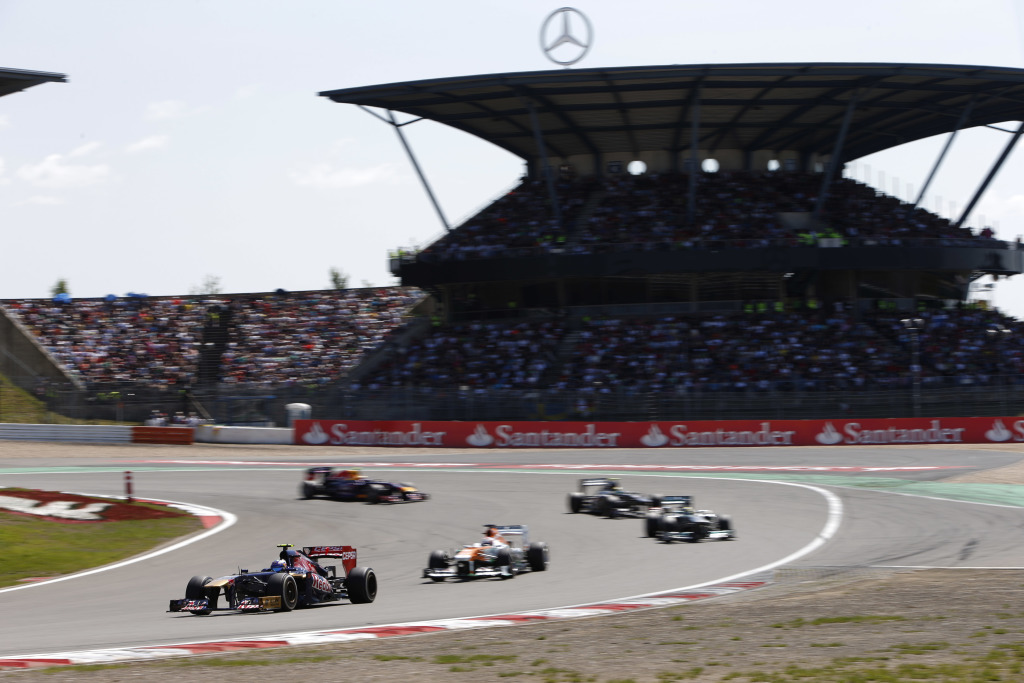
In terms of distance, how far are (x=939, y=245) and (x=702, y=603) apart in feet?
132

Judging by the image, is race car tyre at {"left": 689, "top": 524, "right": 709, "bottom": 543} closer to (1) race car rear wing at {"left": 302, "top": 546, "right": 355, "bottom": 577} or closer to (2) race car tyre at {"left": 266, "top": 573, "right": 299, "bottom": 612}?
(1) race car rear wing at {"left": 302, "top": 546, "right": 355, "bottom": 577}

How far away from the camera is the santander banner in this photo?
38.6m

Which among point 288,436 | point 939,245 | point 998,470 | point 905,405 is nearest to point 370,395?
point 288,436

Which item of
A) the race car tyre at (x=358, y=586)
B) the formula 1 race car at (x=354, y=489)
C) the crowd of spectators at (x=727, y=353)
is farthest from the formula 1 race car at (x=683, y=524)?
the crowd of spectators at (x=727, y=353)

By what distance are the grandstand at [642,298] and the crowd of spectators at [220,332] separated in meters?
0.13

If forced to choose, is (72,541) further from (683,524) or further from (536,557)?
(683,524)

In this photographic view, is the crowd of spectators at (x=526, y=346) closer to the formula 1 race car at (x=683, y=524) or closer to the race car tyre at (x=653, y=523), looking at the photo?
the formula 1 race car at (x=683, y=524)

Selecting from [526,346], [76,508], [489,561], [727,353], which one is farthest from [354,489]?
[526,346]

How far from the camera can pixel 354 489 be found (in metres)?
25.2

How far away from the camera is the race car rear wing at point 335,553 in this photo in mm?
13484

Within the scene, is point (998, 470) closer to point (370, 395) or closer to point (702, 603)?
point (702, 603)

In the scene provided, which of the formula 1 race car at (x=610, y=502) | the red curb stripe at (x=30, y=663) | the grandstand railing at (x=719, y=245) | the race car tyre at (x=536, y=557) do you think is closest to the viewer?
the red curb stripe at (x=30, y=663)

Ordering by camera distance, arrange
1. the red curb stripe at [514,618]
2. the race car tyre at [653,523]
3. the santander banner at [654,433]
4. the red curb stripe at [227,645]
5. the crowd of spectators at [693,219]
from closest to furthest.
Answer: the red curb stripe at [227,645] → the red curb stripe at [514,618] → the race car tyre at [653,523] → the santander banner at [654,433] → the crowd of spectators at [693,219]

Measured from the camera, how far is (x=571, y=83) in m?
47.1
